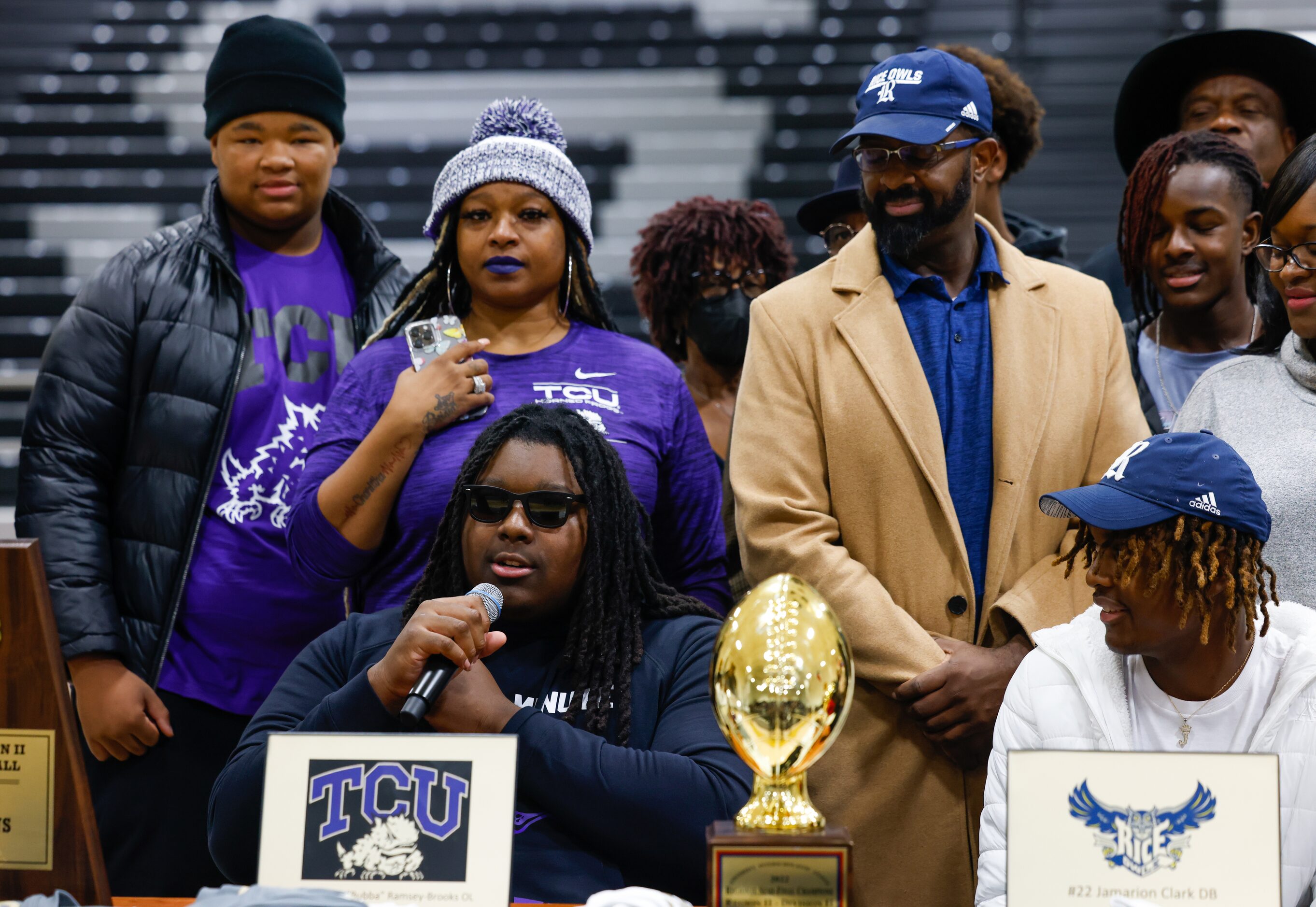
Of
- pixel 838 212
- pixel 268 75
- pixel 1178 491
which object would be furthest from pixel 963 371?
pixel 268 75

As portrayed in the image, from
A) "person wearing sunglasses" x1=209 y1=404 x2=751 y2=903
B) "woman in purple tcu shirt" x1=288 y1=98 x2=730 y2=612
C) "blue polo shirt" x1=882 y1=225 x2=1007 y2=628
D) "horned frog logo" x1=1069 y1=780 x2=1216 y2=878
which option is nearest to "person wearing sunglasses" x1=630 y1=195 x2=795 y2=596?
"woman in purple tcu shirt" x1=288 y1=98 x2=730 y2=612

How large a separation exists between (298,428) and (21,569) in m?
1.28

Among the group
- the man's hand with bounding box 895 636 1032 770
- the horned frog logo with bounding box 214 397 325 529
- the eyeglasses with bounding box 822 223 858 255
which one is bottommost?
the man's hand with bounding box 895 636 1032 770

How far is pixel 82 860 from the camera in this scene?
5.48 ft

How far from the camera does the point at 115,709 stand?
2730 millimetres

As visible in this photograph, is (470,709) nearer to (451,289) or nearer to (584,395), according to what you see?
(584,395)

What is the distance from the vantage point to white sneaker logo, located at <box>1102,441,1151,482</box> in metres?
1.96

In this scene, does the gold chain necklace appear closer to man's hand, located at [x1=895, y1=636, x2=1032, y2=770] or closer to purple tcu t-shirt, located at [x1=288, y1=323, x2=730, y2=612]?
man's hand, located at [x1=895, y1=636, x2=1032, y2=770]

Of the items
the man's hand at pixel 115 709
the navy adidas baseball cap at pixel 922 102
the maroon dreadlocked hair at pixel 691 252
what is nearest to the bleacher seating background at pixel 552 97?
the maroon dreadlocked hair at pixel 691 252

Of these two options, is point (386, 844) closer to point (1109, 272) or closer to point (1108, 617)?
point (1108, 617)

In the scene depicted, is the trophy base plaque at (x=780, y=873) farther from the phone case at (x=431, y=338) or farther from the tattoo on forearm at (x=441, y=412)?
the phone case at (x=431, y=338)

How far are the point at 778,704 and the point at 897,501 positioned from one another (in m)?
0.97

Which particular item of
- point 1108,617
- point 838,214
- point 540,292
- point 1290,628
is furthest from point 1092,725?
point 838,214

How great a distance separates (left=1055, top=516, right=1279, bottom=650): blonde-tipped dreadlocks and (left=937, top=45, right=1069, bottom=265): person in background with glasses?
1.66 meters
